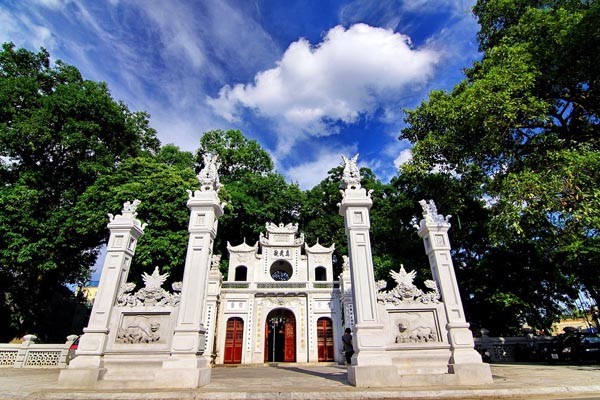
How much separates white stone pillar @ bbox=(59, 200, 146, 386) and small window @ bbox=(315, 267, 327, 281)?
13870mm

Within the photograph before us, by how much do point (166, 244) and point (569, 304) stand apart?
65.0ft

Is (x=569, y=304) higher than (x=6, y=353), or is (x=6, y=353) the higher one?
(x=569, y=304)

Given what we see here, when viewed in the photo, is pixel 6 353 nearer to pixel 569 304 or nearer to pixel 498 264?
pixel 498 264

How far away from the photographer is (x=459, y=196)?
45.8 ft

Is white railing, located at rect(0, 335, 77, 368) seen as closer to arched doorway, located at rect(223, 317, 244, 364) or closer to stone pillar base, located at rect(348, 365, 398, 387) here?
arched doorway, located at rect(223, 317, 244, 364)

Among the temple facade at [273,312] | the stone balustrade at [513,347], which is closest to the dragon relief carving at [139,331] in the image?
the temple facade at [273,312]

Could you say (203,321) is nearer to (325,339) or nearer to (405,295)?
(405,295)

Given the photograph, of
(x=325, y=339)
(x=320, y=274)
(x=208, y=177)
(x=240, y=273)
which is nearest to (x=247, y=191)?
(x=240, y=273)

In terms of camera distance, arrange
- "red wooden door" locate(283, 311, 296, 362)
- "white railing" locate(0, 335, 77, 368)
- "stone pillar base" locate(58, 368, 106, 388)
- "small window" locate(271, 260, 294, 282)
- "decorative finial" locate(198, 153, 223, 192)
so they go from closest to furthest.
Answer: "stone pillar base" locate(58, 368, 106, 388) → "decorative finial" locate(198, 153, 223, 192) → "white railing" locate(0, 335, 77, 368) → "red wooden door" locate(283, 311, 296, 362) → "small window" locate(271, 260, 294, 282)

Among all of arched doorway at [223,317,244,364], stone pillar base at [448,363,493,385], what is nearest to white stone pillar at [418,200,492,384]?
stone pillar base at [448,363,493,385]

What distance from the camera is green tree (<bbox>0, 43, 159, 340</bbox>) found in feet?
49.3

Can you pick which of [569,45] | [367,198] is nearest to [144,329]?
[367,198]

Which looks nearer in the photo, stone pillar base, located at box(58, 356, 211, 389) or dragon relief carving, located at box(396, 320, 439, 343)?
stone pillar base, located at box(58, 356, 211, 389)

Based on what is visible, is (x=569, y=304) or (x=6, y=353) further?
(x=569, y=304)
